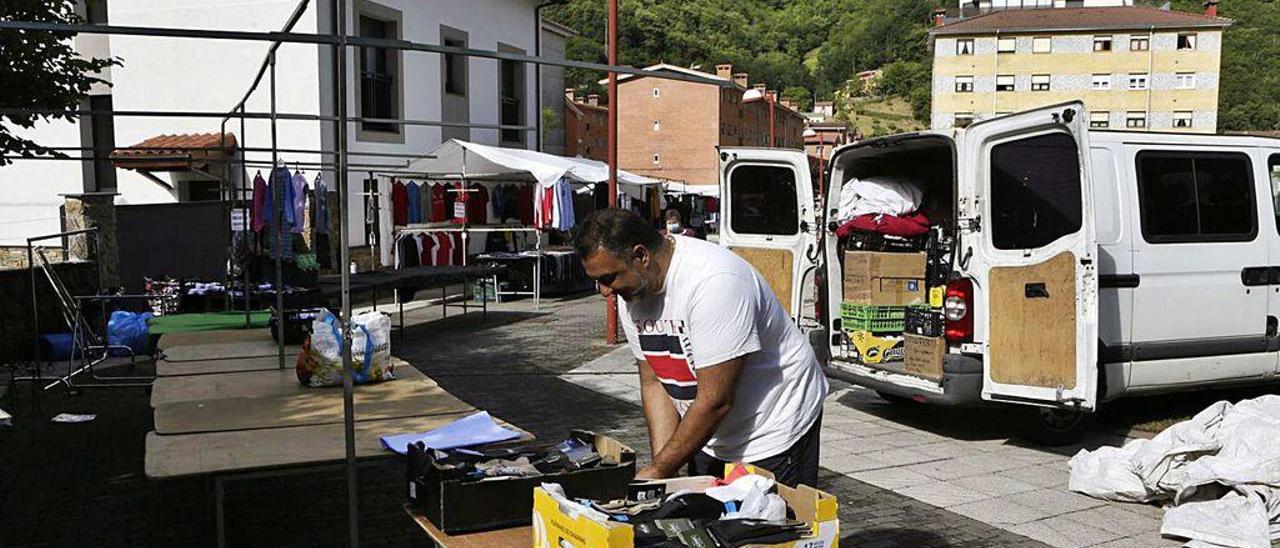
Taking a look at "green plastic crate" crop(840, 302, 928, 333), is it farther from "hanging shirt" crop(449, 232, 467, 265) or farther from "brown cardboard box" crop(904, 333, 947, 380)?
"hanging shirt" crop(449, 232, 467, 265)

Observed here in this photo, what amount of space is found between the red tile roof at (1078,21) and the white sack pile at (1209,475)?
85491mm

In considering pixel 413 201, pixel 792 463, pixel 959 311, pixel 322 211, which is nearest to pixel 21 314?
pixel 322 211

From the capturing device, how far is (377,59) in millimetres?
20719

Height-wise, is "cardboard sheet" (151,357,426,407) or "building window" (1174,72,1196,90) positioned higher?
"building window" (1174,72,1196,90)

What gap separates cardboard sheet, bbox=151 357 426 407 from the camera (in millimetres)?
5367

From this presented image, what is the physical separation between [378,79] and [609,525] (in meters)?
19.2

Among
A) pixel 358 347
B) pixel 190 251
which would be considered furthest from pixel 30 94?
pixel 358 347

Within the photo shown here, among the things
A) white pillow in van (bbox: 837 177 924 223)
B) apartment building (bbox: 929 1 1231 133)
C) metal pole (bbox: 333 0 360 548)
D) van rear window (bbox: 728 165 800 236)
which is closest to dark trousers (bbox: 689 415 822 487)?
metal pole (bbox: 333 0 360 548)

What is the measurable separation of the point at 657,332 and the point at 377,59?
18774 mm

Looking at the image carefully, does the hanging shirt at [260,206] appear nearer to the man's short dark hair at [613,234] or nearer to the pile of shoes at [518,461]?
the pile of shoes at [518,461]

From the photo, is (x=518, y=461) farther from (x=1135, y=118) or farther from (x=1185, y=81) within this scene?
(x=1185, y=81)

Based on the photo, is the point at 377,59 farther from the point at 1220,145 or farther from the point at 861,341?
the point at 1220,145

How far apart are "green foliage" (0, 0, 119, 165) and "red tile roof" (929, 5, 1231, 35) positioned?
84.9 meters

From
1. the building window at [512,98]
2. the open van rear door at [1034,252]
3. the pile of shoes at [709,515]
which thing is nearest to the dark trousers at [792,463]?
the pile of shoes at [709,515]
